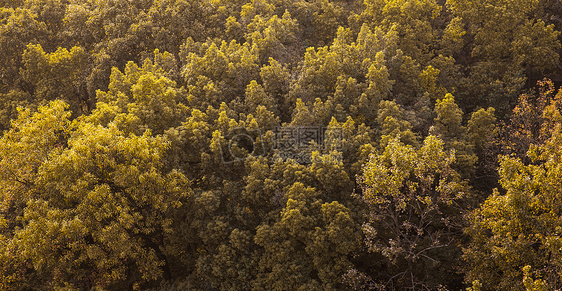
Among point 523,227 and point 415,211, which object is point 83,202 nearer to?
point 415,211

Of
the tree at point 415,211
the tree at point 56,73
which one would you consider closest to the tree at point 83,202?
the tree at point 415,211

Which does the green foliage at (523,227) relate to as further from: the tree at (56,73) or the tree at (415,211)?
the tree at (56,73)

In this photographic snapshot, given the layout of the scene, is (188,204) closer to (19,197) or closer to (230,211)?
(230,211)

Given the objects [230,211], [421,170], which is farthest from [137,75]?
[421,170]

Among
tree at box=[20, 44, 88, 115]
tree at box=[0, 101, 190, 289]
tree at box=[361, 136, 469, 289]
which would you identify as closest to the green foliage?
tree at box=[361, 136, 469, 289]

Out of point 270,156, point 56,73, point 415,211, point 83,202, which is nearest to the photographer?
point 83,202

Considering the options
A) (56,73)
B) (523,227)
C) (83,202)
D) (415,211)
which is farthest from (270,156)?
(56,73)

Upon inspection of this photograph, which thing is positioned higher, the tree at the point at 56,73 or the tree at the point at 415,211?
the tree at the point at 56,73

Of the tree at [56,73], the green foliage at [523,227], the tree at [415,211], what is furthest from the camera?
the tree at [56,73]

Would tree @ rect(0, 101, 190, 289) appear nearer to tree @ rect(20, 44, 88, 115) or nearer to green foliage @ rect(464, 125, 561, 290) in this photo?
tree @ rect(20, 44, 88, 115)
